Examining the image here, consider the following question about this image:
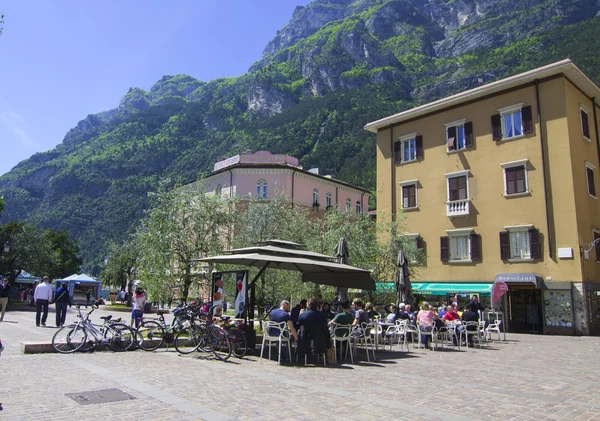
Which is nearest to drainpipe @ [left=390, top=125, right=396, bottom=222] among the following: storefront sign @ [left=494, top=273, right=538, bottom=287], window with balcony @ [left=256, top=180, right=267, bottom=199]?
storefront sign @ [left=494, top=273, right=538, bottom=287]

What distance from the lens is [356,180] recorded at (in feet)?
248

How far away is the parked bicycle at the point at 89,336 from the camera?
34.4 feet

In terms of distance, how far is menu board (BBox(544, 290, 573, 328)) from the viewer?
74.9 ft

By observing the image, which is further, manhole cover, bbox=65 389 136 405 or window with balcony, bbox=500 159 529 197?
window with balcony, bbox=500 159 529 197

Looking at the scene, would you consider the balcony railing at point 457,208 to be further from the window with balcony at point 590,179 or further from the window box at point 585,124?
the window box at point 585,124

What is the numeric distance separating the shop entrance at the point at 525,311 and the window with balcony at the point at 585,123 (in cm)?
952

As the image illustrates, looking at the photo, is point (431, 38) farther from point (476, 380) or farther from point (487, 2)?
point (476, 380)

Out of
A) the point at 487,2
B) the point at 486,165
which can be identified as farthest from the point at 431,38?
the point at 486,165

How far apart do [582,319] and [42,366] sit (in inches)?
920

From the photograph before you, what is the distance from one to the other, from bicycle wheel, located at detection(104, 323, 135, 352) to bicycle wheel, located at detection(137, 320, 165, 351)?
23 centimetres

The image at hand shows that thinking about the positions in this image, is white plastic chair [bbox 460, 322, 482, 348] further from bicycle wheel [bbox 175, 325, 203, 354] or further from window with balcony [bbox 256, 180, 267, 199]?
window with balcony [bbox 256, 180, 267, 199]

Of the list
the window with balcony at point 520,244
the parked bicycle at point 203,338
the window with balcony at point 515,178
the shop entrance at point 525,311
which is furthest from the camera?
the window with balcony at point 515,178

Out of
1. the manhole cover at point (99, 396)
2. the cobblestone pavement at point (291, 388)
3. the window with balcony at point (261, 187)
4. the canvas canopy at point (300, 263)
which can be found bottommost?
the cobblestone pavement at point (291, 388)

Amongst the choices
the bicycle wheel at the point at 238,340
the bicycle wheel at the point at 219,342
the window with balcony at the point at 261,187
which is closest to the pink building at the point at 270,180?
the window with balcony at the point at 261,187
